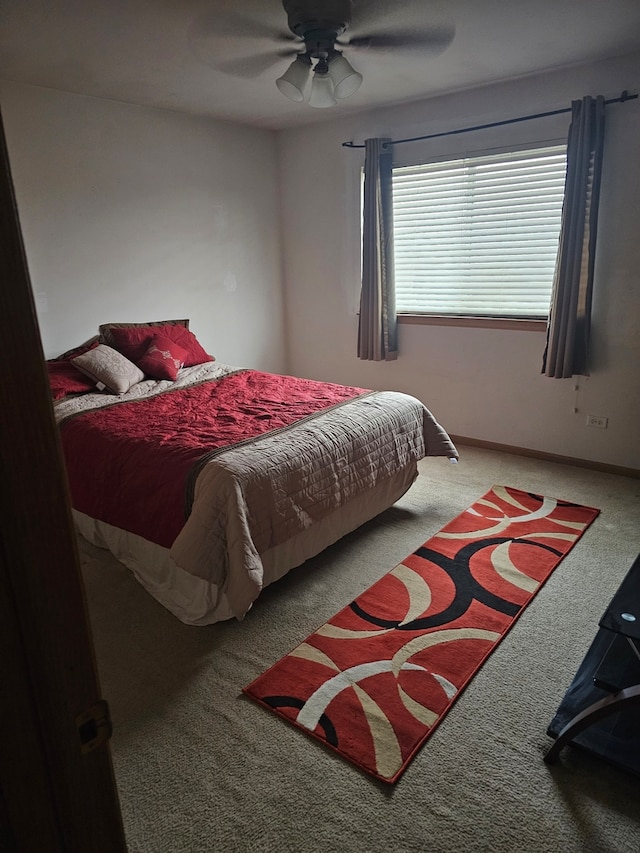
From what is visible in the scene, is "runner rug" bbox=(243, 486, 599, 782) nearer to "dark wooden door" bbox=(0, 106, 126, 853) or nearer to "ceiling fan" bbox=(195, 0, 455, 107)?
"dark wooden door" bbox=(0, 106, 126, 853)

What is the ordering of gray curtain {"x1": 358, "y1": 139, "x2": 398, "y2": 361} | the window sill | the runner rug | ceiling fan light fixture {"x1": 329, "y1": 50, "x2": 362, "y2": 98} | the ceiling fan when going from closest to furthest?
the runner rug < the ceiling fan < ceiling fan light fixture {"x1": 329, "y1": 50, "x2": 362, "y2": 98} < the window sill < gray curtain {"x1": 358, "y1": 139, "x2": 398, "y2": 361}

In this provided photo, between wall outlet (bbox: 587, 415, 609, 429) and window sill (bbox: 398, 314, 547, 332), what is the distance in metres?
0.68

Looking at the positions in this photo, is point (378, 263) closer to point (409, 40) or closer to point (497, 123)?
point (497, 123)

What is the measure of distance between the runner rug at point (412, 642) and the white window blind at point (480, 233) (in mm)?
1739

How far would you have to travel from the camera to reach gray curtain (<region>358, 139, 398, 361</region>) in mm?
4211

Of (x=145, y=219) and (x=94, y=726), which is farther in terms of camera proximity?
(x=145, y=219)

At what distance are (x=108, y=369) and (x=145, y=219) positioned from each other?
1324 mm

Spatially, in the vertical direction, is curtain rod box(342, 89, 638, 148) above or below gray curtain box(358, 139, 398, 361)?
above

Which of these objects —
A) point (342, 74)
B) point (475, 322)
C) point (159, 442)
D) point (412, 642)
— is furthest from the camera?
point (475, 322)

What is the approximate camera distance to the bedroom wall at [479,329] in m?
3.39

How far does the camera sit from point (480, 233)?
3.98 metres

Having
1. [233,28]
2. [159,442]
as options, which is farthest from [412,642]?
[233,28]

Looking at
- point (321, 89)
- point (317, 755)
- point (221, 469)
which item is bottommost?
point (317, 755)

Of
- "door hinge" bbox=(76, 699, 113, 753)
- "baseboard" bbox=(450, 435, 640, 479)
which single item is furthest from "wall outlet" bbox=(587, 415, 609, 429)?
"door hinge" bbox=(76, 699, 113, 753)
